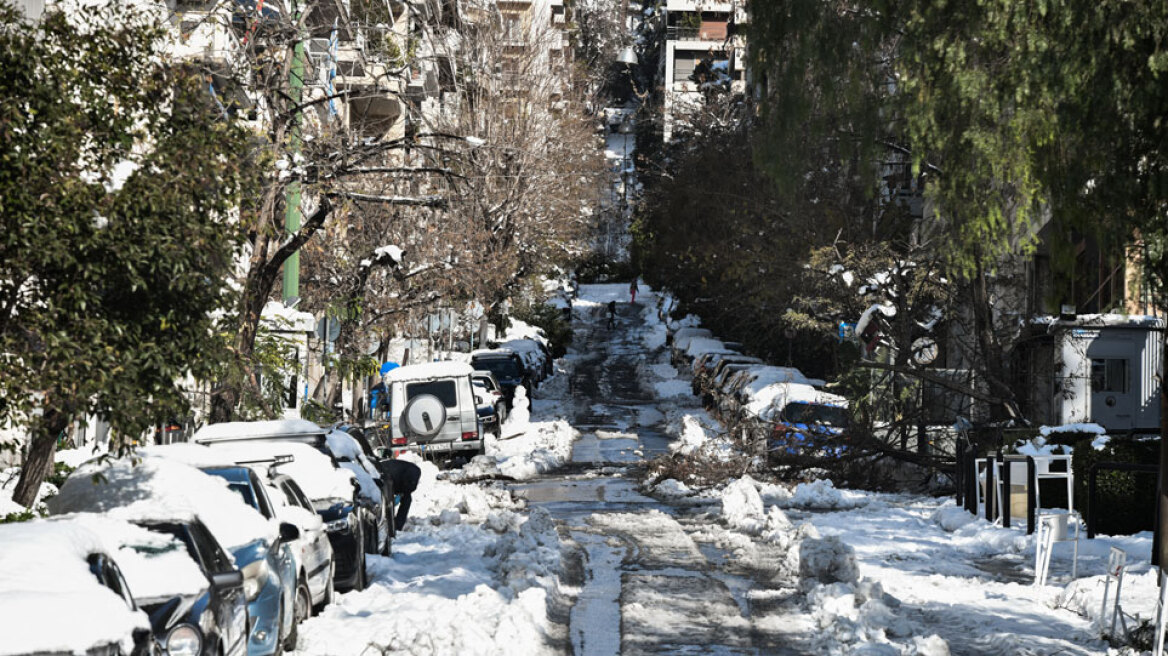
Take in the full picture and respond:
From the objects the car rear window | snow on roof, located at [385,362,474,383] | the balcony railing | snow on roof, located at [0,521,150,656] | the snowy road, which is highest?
the balcony railing

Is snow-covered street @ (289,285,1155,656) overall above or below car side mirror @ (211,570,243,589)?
below

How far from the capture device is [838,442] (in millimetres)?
24906

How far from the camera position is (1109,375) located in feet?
92.5

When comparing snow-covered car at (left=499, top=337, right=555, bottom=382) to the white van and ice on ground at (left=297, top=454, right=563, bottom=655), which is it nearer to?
the white van

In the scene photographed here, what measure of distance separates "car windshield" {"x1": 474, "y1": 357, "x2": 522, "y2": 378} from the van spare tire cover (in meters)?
15.4

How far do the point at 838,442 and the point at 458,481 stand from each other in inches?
303

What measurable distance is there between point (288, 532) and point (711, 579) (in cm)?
554

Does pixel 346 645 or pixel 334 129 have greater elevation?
pixel 334 129

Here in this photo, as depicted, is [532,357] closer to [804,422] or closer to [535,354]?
[535,354]

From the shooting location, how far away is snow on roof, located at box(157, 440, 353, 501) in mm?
14797

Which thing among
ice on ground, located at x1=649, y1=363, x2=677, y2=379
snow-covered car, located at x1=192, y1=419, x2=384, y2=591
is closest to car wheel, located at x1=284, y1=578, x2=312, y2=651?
snow-covered car, located at x1=192, y1=419, x2=384, y2=591

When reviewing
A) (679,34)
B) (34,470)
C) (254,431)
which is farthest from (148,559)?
(679,34)

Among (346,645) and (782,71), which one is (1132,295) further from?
(346,645)

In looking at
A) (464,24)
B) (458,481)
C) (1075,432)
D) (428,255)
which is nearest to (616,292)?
(464,24)
